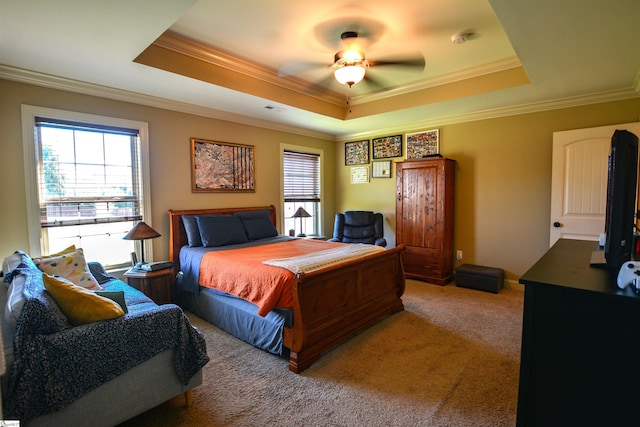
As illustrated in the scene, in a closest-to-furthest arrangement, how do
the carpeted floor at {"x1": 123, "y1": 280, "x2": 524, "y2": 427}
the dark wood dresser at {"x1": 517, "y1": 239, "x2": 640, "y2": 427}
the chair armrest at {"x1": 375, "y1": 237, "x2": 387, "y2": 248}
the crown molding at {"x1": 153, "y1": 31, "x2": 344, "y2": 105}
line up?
the dark wood dresser at {"x1": 517, "y1": 239, "x2": 640, "y2": 427} < the carpeted floor at {"x1": 123, "y1": 280, "x2": 524, "y2": 427} < the crown molding at {"x1": 153, "y1": 31, "x2": 344, "y2": 105} < the chair armrest at {"x1": 375, "y1": 237, "x2": 387, "y2": 248}

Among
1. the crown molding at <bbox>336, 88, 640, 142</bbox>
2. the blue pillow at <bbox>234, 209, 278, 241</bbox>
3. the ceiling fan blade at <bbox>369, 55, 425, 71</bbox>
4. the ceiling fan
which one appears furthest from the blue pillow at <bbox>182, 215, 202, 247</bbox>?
the crown molding at <bbox>336, 88, 640, 142</bbox>

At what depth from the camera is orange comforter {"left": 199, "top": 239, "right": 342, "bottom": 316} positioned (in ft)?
7.95

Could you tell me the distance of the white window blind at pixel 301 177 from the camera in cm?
532

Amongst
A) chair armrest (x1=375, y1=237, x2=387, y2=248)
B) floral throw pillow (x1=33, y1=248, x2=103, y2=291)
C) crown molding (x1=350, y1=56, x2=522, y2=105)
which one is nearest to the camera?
floral throw pillow (x1=33, y1=248, x2=103, y2=291)

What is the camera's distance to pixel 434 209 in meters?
4.46

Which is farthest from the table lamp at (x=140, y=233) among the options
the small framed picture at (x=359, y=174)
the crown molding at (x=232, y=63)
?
the small framed picture at (x=359, y=174)

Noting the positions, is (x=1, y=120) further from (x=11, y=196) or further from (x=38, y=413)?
(x=38, y=413)

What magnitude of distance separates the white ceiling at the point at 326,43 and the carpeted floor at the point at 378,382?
2461 mm

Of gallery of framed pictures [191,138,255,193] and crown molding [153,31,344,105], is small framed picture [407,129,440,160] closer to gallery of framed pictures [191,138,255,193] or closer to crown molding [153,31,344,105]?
crown molding [153,31,344,105]

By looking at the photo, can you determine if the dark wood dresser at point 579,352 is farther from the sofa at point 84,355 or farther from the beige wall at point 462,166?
the beige wall at point 462,166

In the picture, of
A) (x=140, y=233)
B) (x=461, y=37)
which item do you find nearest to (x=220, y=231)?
(x=140, y=233)

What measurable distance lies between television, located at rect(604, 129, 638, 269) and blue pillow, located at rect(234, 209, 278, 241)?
350cm

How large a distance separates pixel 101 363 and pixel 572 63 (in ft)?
13.3

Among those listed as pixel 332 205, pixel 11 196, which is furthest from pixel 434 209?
pixel 11 196
